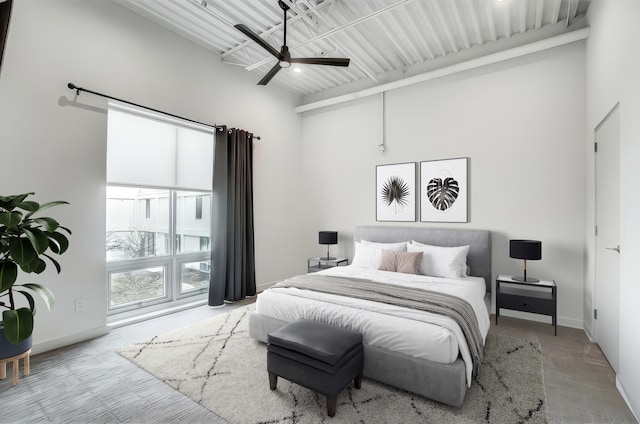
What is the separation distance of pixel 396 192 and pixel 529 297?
7.11ft

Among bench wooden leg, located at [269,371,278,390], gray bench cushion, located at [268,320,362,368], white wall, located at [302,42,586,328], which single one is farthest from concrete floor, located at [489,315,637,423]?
bench wooden leg, located at [269,371,278,390]

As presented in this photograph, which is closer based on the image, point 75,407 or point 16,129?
point 75,407

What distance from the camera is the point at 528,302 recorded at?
3521 mm

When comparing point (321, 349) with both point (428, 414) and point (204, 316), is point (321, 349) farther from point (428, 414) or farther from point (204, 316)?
point (204, 316)

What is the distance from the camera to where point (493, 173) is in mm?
4125

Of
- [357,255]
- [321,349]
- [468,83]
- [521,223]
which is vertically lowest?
[321,349]

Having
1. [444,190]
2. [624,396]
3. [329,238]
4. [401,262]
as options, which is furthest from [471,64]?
[624,396]

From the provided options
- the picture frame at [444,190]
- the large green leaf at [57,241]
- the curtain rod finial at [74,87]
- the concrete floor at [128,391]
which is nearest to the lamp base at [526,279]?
the concrete floor at [128,391]

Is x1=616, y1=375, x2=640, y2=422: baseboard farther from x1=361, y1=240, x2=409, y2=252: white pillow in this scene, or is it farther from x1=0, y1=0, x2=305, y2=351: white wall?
x1=0, y1=0, x2=305, y2=351: white wall

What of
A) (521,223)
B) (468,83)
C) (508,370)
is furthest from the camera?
(468,83)

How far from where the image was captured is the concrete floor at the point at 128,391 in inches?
81.7

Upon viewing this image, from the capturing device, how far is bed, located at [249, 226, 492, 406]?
217cm

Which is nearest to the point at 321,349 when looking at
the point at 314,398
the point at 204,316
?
the point at 314,398

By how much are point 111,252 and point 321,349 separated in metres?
2.94
